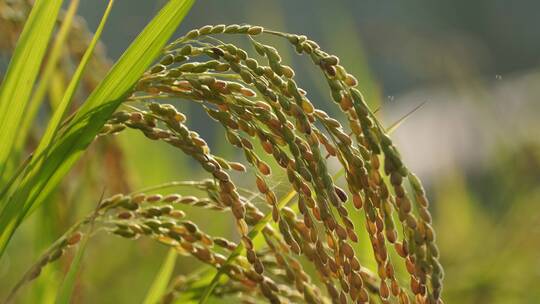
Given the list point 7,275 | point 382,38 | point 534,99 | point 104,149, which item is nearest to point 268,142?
point 104,149

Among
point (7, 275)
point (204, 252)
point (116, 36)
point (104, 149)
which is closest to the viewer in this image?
point (204, 252)

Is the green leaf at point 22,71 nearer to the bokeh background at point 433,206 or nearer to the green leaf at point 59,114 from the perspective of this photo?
the green leaf at point 59,114

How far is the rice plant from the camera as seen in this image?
109 cm

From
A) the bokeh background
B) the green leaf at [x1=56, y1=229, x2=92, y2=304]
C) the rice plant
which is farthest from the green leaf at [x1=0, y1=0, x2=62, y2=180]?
the bokeh background

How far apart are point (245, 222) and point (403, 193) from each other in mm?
255

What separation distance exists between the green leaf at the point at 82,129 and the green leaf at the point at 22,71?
61 mm

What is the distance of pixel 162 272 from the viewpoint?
162 cm

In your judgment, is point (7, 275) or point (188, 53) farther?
point (7, 275)

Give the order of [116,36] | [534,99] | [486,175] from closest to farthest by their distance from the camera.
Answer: [534,99]
[486,175]
[116,36]

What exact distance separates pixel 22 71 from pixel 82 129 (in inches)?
5.4

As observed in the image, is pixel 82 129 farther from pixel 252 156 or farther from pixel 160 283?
pixel 160 283

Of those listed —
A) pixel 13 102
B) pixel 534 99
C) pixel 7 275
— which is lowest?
pixel 534 99

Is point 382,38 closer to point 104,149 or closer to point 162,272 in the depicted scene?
point 104,149

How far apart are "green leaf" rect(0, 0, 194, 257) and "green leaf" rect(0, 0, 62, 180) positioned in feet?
0.20
